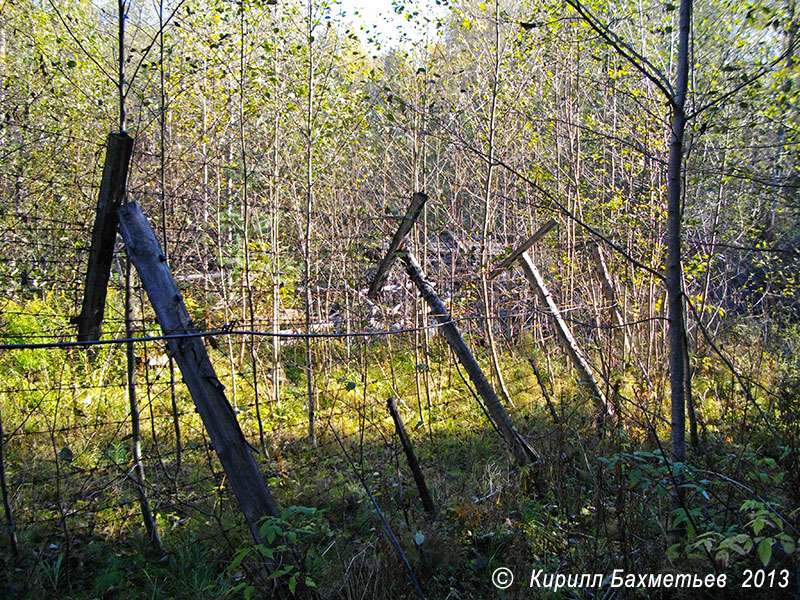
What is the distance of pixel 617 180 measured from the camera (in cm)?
865

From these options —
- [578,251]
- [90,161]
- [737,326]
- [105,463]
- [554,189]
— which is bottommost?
[105,463]

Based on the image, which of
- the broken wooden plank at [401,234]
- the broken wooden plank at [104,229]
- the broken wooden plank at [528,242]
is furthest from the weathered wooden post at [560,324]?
the broken wooden plank at [104,229]

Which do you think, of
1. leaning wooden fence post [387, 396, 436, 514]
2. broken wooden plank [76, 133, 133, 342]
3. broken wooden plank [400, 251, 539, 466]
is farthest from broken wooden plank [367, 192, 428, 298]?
broken wooden plank [76, 133, 133, 342]

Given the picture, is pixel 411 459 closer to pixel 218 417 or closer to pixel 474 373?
pixel 474 373

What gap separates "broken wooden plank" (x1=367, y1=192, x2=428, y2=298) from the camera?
3.56 meters

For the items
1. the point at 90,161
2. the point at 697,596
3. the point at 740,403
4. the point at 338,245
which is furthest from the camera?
the point at 90,161

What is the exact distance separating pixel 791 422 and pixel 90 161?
962cm

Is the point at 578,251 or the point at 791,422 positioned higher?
the point at 578,251

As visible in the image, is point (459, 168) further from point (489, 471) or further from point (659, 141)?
point (489, 471)

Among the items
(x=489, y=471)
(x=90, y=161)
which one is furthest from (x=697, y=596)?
(x=90, y=161)

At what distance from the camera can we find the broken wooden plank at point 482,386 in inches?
158

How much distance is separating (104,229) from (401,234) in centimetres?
195

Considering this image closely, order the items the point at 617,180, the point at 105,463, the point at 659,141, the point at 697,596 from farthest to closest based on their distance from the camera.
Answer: the point at 617,180
the point at 659,141
the point at 105,463
the point at 697,596

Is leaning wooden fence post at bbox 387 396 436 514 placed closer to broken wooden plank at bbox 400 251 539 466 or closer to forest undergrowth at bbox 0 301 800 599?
forest undergrowth at bbox 0 301 800 599
